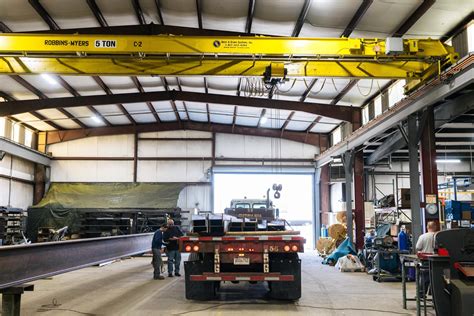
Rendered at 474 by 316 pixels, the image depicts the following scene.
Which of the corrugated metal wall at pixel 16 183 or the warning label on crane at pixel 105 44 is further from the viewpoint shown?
the corrugated metal wall at pixel 16 183

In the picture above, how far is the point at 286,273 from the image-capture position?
Answer: 9609 millimetres

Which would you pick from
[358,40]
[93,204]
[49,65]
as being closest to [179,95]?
[93,204]

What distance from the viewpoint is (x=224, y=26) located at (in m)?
15.5

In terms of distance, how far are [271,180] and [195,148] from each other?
16.8ft

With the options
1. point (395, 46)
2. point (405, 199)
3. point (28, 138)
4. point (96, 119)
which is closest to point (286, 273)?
point (395, 46)

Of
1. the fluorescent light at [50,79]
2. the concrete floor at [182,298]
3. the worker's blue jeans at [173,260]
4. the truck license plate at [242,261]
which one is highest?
the fluorescent light at [50,79]

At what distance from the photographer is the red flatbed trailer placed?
934 centimetres

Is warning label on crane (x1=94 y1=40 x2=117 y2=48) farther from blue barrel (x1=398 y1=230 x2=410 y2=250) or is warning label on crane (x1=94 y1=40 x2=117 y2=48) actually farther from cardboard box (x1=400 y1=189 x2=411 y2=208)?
cardboard box (x1=400 y1=189 x2=411 y2=208)

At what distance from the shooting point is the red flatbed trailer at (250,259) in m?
9.34

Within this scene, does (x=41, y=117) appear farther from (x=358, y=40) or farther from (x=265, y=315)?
(x=265, y=315)

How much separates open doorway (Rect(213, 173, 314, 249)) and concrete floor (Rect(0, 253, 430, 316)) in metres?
13.7

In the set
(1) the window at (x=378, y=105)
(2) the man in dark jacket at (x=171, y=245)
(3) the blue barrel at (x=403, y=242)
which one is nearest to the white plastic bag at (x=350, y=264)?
(3) the blue barrel at (x=403, y=242)

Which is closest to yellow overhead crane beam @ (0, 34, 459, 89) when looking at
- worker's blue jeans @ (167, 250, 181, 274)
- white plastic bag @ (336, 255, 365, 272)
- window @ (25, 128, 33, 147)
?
worker's blue jeans @ (167, 250, 181, 274)

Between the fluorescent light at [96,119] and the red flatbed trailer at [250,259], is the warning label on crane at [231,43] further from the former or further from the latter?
the fluorescent light at [96,119]
